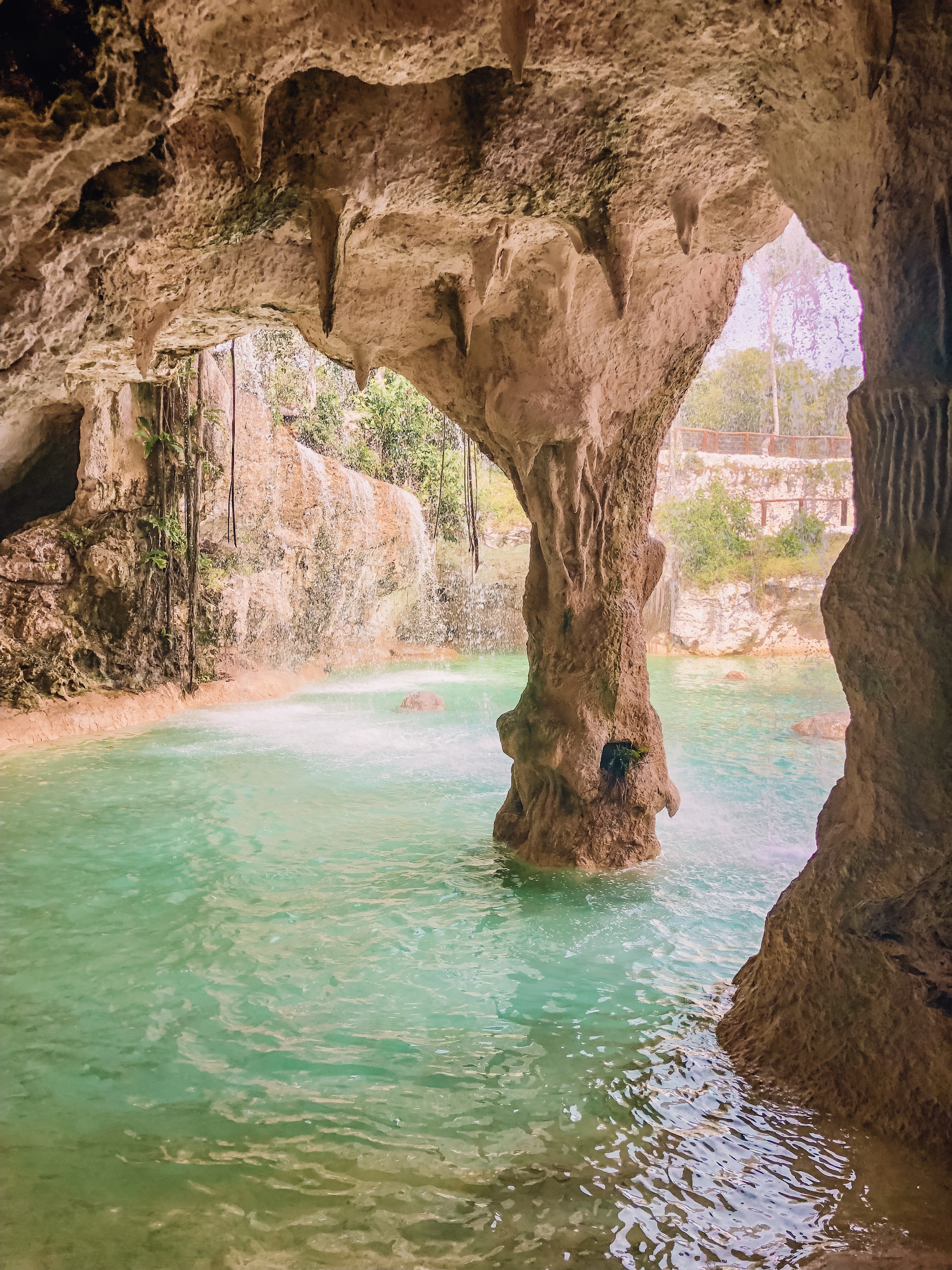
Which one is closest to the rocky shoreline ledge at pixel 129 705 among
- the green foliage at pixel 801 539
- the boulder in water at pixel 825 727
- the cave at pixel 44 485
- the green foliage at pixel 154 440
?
the cave at pixel 44 485

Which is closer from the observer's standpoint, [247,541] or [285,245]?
[285,245]

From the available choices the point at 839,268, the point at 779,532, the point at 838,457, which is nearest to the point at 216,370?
the point at 779,532

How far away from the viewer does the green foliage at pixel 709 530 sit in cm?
2300

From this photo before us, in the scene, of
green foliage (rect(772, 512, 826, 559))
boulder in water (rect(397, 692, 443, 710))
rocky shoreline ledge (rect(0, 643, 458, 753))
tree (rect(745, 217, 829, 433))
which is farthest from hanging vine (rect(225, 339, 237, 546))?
tree (rect(745, 217, 829, 433))

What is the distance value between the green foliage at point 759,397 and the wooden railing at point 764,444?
198 cm

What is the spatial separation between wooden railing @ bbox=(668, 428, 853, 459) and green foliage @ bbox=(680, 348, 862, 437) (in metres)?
1.98

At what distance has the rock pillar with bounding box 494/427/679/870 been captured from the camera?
551 cm

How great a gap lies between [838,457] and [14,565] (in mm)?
24735

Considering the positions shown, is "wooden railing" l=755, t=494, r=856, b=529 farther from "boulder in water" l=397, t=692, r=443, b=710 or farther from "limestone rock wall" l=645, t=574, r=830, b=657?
"boulder in water" l=397, t=692, r=443, b=710

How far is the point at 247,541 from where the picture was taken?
1349 cm

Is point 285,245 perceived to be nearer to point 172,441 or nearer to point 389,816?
point 389,816

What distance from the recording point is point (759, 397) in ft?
113

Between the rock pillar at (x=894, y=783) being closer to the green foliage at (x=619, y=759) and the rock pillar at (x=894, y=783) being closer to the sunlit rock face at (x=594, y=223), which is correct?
the sunlit rock face at (x=594, y=223)

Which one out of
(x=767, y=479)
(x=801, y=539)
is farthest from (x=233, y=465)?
(x=767, y=479)
